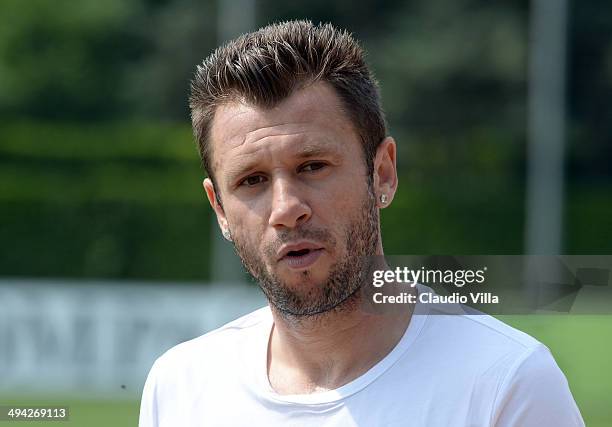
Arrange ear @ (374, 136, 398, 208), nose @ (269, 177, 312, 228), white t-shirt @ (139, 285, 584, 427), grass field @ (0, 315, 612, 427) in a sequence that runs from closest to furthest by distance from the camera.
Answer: white t-shirt @ (139, 285, 584, 427) < nose @ (269, 177, 312, 228) < ear @ (374, 136, 398, 208) < grass field @ (0, 315, 612, 427)

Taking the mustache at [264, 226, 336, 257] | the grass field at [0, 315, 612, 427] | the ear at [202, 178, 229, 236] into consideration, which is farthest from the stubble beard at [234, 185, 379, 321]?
the grass field at [0, 315, 612, 427]

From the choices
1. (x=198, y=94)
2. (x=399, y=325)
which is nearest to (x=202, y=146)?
(x=198, y=94)

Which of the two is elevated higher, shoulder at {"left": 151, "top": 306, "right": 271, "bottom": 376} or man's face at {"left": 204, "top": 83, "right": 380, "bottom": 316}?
man's face at {"left": 204, "top": 83, "right": 380, "bottom": 316}

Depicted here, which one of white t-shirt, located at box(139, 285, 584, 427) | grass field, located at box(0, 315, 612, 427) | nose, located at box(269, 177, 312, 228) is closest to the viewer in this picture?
white t-shirt, located at box(139, 285, 584, 427)

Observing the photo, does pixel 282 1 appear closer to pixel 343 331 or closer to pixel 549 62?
pixel 549 62

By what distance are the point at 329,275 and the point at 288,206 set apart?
0.15 metres

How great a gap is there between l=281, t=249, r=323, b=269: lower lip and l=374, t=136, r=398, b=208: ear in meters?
0.21

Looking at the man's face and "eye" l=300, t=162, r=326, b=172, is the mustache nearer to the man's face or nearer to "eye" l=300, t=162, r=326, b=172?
the man's face

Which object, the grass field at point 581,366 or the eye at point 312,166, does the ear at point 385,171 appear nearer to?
the eye at point 312,166

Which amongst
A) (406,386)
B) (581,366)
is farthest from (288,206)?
(581,366)

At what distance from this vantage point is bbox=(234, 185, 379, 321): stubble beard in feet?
6.24

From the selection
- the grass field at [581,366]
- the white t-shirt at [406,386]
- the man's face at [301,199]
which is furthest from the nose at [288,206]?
the grass field at [581,366]

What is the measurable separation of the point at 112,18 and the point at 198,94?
13581 mm

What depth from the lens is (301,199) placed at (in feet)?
6.19
